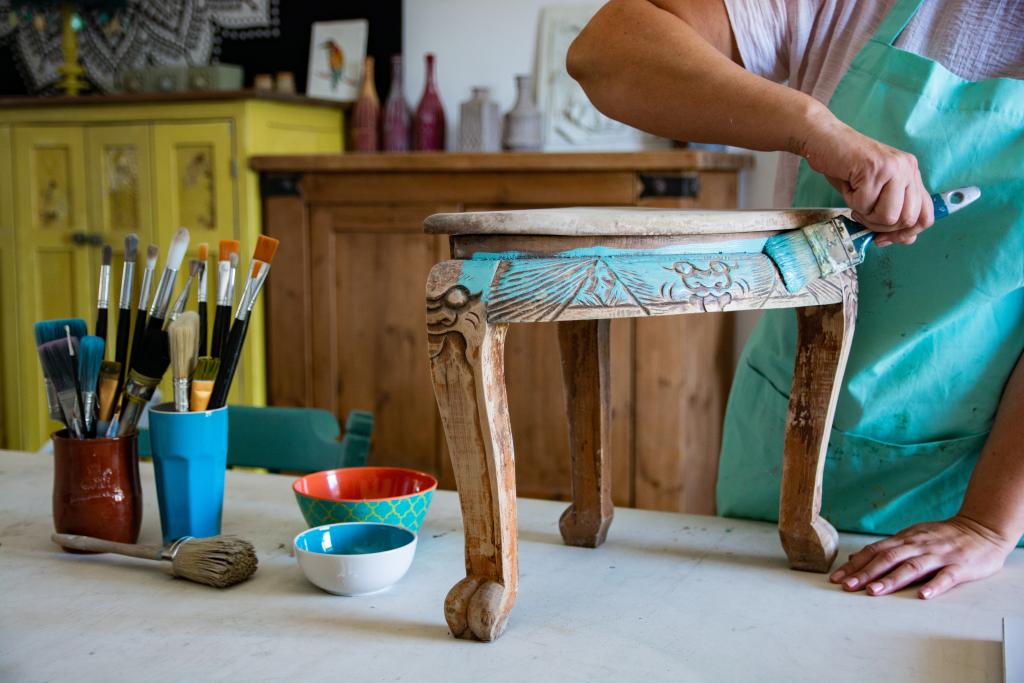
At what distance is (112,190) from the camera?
9.63 ft

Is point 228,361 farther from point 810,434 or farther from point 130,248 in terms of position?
point 810,434

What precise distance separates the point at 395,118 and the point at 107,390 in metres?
2.10

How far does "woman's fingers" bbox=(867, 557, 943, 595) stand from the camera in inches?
33.8

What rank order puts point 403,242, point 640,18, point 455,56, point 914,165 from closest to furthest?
point 914,165 < point 640,18 < point 403,242 < point 455,56

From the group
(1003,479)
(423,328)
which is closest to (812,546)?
(1003,479)

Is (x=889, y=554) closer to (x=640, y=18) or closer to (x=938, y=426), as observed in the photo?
(x=938, y=426)

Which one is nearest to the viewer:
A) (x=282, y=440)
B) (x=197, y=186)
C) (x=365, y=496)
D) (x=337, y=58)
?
(x=365, y=496)

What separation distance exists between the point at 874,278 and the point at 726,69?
27cm

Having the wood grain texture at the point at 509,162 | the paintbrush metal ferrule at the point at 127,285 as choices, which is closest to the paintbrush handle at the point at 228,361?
the paintbrush metal ferrule at the point at 127,285

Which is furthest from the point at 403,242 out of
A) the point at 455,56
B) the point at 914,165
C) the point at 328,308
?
the point at 914,165

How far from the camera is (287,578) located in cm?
89

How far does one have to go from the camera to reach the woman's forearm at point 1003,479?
0.91 metres

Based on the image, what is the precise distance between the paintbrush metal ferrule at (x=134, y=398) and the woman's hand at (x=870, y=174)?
0.63 meters

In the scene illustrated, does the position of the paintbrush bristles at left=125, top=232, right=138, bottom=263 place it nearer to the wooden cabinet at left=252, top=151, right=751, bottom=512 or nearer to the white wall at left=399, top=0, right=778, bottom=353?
the wooden cabinet at left=252, top=151, right=751, bottom=512
